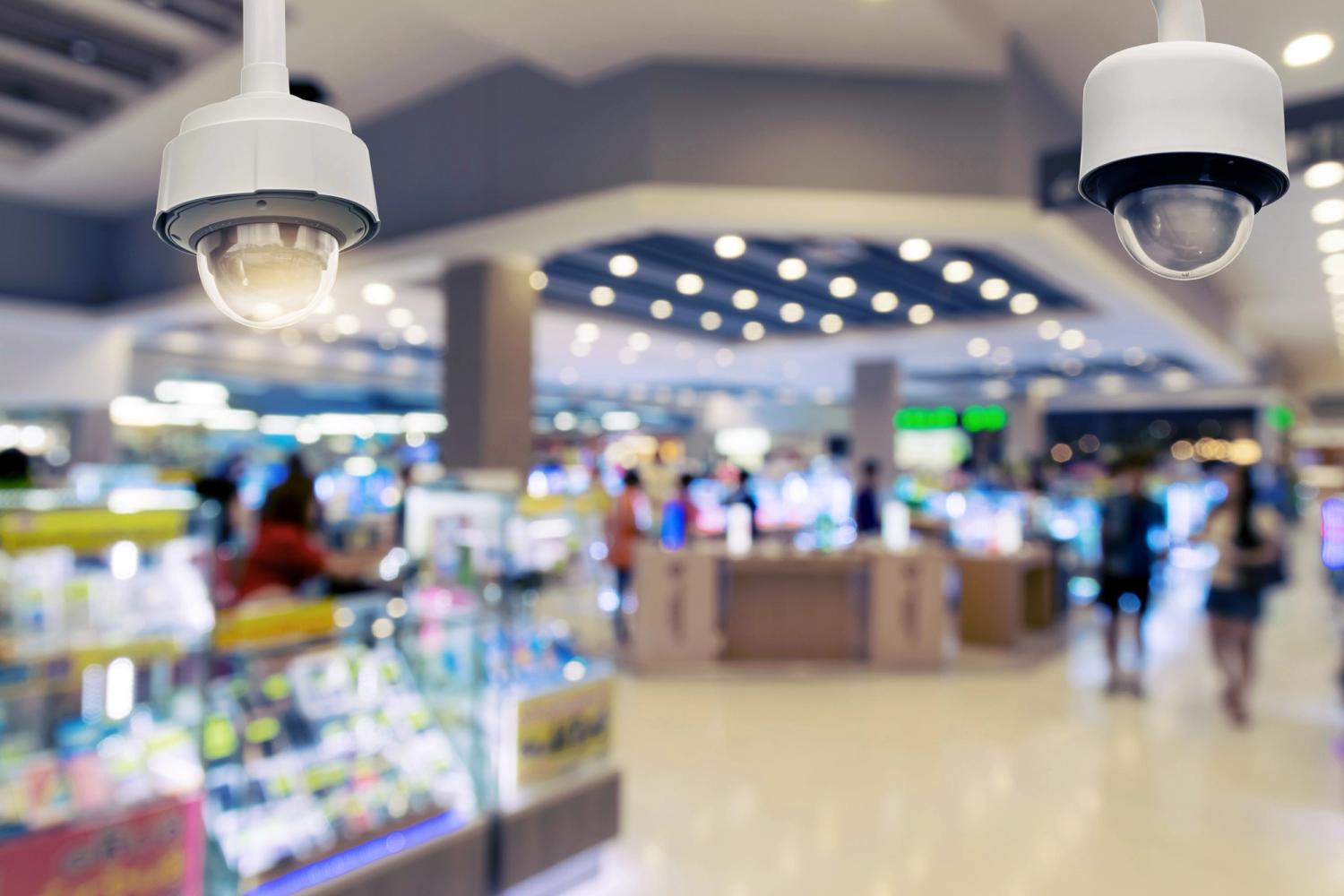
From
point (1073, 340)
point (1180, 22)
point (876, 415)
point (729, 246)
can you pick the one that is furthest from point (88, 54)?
point (1073, 340)

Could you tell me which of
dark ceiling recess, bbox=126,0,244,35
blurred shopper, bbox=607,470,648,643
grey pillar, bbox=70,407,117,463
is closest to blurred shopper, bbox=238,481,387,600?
dark ceiling recess, bbox=126,0,244,35

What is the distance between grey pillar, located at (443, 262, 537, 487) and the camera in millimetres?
5707

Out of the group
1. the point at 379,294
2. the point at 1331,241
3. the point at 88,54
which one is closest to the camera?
the point at 88,54

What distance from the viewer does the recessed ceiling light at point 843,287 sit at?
26.1 ft

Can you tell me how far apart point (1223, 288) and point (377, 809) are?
36.0 feet

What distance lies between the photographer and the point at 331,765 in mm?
2502

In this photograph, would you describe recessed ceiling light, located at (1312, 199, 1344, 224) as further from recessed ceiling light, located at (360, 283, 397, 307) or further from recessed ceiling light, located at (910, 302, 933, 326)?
recessed ceiling light, located at (360, 283, 397, 307)

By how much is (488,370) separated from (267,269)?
16.0ft

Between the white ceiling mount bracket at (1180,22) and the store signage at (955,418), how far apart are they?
1910cm

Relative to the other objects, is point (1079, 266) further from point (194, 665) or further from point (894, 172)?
point (194, 665)

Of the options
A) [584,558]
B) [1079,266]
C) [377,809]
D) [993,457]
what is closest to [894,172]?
[1079,266]

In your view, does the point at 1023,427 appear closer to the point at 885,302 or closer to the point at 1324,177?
the point at 885,302

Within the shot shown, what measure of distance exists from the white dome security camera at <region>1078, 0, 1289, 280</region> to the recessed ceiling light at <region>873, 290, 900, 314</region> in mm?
7846

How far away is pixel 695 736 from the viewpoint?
191 inches
